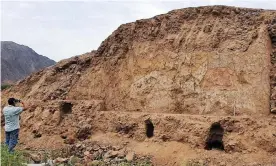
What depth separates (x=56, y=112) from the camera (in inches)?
573

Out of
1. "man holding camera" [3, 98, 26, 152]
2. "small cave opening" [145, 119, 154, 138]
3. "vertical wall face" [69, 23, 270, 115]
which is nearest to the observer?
"man holding camera" [3, 98, 26, 152]

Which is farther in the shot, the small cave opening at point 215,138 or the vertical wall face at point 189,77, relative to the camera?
the vertical wall face at point 189,77

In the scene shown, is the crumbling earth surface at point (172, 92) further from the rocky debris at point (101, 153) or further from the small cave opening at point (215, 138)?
the rocky debris at point (101, 153)

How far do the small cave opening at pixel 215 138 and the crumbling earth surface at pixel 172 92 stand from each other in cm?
18

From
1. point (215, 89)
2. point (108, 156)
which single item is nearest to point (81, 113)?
point (108, 156)

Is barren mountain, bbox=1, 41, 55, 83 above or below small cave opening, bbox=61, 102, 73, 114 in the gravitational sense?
above

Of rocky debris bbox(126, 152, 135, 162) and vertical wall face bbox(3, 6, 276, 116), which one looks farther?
vertical wall face bbox(3, 6, 276, 116)

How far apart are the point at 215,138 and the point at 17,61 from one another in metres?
54.0

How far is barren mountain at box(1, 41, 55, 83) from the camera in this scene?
186 ft

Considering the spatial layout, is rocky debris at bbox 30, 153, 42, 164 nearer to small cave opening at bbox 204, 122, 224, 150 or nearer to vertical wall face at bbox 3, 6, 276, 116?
vertical wall face at bbox 3, 6, 276, 116

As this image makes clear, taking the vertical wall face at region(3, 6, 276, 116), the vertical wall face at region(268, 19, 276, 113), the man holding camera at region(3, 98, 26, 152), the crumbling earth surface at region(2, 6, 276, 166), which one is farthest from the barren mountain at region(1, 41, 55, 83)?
the vertical wall face at region(268, 19, 276, 113)

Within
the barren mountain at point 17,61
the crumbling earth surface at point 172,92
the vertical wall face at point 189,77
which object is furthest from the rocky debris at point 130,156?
the barren mountain at point 17,61

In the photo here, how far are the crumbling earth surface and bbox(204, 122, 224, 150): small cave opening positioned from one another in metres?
0.18

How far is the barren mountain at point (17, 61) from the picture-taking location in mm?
56594
